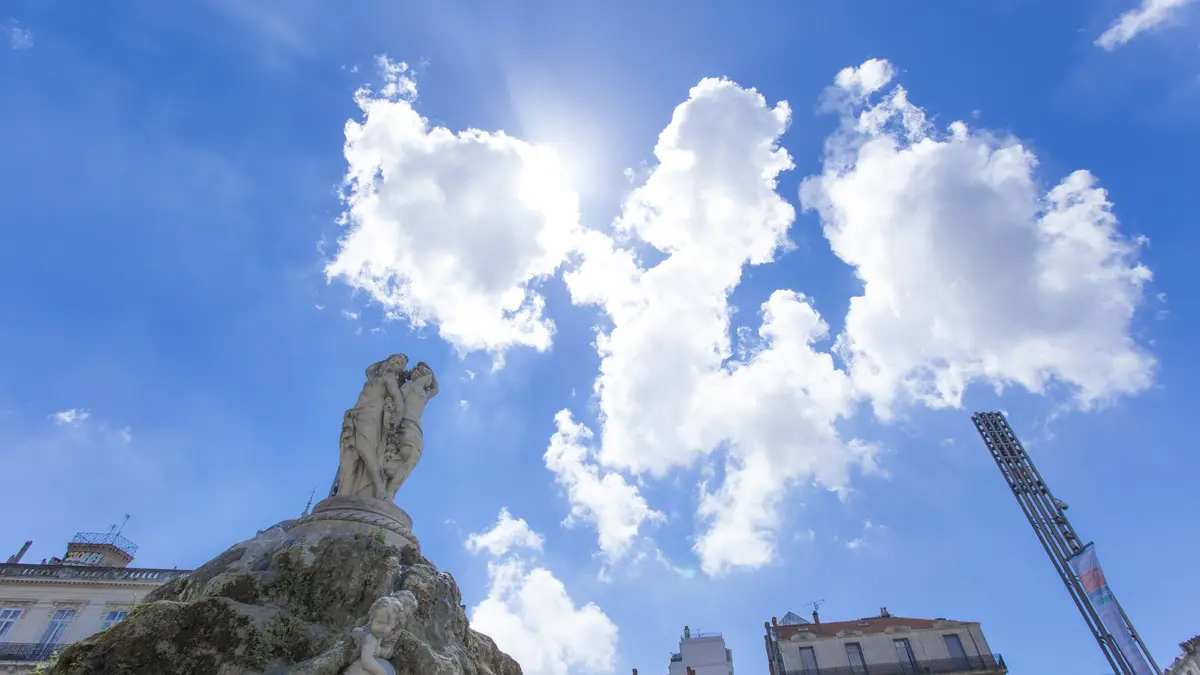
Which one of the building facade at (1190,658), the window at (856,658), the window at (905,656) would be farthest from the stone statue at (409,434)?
the building facade at (1190,658)

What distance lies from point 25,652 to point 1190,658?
52.4m

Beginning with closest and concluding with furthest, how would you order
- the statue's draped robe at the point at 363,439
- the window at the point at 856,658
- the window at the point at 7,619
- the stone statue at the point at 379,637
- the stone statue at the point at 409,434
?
1. the stone statue at the point at 379,637
2. the statue's draped robe at the point at 363,439
3. the stone statue at the point at 409,434
4. the window at the point at 7,619
5. the window at the point at 856,658

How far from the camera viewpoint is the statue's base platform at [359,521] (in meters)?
11.2

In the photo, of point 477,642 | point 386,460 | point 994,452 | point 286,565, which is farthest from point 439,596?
point 994,452

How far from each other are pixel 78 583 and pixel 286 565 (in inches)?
1183

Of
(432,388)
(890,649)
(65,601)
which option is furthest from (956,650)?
(65,601)

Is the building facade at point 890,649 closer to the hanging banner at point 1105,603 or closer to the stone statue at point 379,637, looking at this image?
the hanging banner at point 1105,603

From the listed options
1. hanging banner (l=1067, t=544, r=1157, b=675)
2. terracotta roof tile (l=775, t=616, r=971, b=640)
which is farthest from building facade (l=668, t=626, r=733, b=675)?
hanging banner (l=1067, t=544, r=1157, b=675)

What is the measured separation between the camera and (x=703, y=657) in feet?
180

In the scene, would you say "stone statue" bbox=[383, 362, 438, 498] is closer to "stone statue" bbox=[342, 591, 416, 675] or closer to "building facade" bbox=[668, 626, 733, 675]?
"stone statue" bbox=[342, 591, 416, 675]

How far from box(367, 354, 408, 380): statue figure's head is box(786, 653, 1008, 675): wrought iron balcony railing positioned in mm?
32644

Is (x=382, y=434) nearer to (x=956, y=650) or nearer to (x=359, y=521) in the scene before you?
(x=359, y=521)

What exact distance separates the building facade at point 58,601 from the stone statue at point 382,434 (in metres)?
23.1

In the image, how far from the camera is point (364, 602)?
9.65 meters
